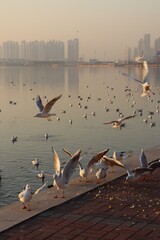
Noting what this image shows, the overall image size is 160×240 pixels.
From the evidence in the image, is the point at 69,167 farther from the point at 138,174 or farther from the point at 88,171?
the point at 138,174

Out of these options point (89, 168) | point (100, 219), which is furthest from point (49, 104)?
point (100, 219)

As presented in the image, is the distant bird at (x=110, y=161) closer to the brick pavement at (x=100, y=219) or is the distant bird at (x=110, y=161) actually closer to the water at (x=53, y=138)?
the brick pavement at (x=100, y=219)

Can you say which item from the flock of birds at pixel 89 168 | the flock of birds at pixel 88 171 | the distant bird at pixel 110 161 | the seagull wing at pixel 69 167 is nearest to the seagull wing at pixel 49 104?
the flock of birds at pixel 89 168

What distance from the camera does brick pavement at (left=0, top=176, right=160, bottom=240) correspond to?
21.7 ft

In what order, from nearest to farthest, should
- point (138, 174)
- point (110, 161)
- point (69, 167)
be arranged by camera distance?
point (69, 167), point (138, 174), point (110, 161)

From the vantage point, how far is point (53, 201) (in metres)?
8.27

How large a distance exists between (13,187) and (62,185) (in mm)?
3857

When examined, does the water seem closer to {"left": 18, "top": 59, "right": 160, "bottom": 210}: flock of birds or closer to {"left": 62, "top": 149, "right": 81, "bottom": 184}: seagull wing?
{"left": 18, "top": 59, "right": 160, "bottom": 210}: flock of birds

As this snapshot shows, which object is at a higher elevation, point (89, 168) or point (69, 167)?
point (69, 167)

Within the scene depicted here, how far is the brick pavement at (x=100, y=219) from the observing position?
21.7ft

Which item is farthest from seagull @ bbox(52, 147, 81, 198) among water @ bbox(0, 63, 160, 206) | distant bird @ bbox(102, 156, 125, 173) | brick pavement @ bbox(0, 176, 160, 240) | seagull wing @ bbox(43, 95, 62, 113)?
water @ bbox(0, 63, 160, 206)

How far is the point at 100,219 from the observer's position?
727cm

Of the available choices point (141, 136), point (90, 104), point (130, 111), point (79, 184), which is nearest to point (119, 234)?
point (79, 184)

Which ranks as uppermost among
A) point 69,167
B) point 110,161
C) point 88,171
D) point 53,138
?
point 69,167
